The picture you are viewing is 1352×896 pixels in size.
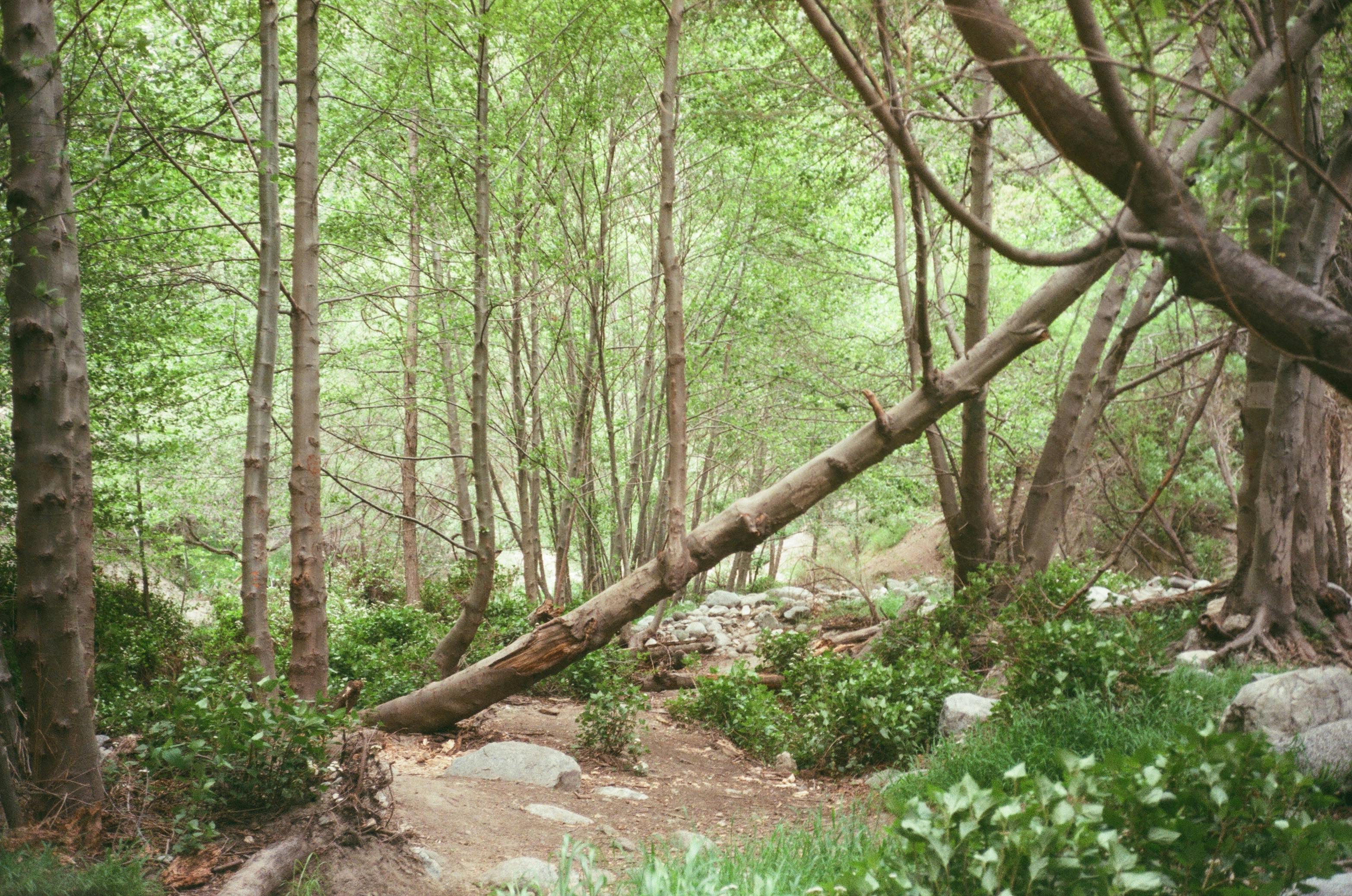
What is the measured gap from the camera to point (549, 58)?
785 centimetres

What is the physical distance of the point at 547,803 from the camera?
434 cm

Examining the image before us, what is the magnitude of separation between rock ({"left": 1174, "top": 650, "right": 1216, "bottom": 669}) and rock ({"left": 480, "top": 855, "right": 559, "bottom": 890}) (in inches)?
169

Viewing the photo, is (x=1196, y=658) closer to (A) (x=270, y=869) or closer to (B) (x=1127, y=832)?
(B) (x=1127, y=832)

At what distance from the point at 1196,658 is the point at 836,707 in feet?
8.24

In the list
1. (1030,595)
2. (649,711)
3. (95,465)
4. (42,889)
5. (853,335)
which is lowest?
(649,711)

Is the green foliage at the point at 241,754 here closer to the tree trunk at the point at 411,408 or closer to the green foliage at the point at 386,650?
the green foliage at the point at 386,650

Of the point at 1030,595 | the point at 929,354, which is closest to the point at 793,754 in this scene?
the point at 1030,595

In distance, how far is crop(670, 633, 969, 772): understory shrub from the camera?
5.46 metres

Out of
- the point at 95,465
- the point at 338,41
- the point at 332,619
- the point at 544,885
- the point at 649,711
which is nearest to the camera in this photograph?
the point at 544,885

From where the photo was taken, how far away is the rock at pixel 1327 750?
3414 millimetres

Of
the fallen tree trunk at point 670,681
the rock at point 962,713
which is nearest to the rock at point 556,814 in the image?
the rock at point 962,713

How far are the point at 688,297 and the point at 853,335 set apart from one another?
3.76 metres

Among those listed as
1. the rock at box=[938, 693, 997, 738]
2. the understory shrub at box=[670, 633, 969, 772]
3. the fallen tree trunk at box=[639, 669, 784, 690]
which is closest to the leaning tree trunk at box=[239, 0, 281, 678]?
the understory shrub at box=[670, 633, 969, 772]

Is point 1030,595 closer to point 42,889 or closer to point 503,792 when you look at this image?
point 503,792
